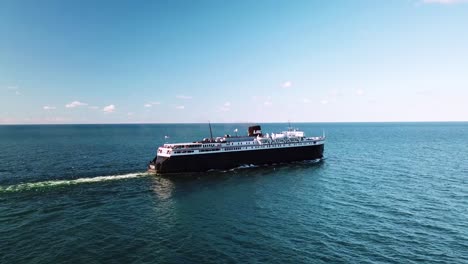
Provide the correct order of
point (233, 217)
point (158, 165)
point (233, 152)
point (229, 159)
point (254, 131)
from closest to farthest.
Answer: point (233, 217) < point (158, 165) < point (229, 159) < point (233, 152) < point (254, 131)

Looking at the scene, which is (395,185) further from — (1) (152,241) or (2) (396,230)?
(1) (152,241)

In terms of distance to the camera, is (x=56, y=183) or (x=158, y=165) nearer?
(x=56, y=183)

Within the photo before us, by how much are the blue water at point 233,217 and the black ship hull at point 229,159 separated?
4.20m

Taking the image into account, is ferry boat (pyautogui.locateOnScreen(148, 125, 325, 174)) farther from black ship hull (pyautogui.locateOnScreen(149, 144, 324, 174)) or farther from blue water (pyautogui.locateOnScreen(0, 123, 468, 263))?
blue water (pyautogui.locateOnScreen(0, 123, 468, 263))

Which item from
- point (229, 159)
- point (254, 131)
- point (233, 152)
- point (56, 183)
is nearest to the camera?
point (56, 183)

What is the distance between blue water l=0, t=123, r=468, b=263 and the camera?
37.7 meters

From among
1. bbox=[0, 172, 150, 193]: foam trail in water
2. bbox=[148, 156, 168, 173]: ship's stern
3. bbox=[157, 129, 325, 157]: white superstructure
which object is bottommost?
bbox=[0, 172, 150, 193]: foam trail in water

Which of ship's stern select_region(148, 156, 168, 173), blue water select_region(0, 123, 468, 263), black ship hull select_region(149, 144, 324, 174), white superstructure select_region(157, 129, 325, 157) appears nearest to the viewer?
blue water select_region(0, 123, 468, 263)

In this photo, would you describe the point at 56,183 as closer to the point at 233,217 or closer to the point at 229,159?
the point at 233,217

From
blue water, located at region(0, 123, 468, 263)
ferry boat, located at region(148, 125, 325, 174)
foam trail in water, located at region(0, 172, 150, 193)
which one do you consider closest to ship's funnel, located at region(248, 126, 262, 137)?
ferry boat, located at region(148, 125, 325, 174)

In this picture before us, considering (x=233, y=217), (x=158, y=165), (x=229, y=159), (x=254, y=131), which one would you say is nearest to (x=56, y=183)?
(x=158, y=165)

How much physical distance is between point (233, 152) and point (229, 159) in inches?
105

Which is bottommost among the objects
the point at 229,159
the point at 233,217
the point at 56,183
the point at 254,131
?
the point at 233,217

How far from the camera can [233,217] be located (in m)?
51.2
